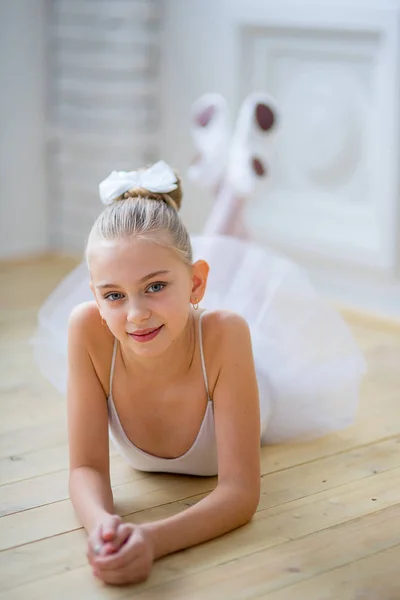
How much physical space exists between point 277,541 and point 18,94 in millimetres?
2373

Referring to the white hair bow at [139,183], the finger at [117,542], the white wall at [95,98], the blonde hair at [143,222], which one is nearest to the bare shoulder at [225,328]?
the blonde hair at [143,222]

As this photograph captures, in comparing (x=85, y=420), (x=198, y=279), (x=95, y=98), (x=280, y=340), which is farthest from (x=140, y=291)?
(x=95, y=98)

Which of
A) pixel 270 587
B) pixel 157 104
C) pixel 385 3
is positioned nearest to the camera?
pixel 270 587

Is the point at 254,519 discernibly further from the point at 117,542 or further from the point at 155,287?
the point at 155,287

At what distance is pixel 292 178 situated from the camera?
2.93 m

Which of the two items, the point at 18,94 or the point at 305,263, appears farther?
the point at 18,94

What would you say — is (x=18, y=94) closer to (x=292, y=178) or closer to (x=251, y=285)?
(x=292, y=178)

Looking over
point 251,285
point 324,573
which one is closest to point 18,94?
point 251,285

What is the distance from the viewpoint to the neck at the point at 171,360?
152cm

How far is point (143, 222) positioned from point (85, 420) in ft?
1.13

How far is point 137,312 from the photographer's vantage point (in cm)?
136

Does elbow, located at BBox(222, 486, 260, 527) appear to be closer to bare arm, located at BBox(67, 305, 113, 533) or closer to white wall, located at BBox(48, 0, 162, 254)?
bare arm, located at BBox(67, 305, 113, 533)

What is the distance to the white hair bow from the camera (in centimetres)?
147

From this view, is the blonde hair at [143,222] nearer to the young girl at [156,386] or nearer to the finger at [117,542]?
the young girl at [156,386]
